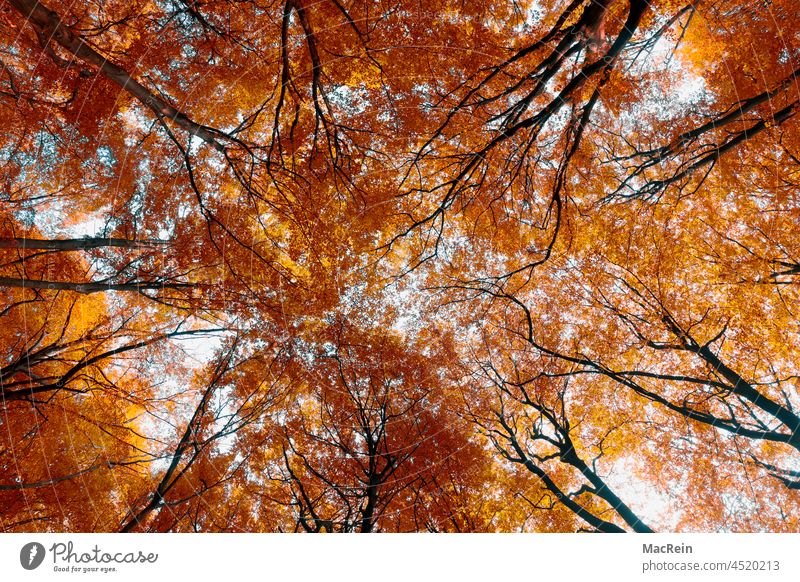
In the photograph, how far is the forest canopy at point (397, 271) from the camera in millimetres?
7598

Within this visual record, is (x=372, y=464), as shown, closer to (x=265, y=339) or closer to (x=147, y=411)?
(x=265, y=339)

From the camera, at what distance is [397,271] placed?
9.66m

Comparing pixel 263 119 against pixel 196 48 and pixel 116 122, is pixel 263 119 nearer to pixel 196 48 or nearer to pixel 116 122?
pixel 196 48

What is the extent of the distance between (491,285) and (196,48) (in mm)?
6581

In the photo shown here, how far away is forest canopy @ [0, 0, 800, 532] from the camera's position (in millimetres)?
7598

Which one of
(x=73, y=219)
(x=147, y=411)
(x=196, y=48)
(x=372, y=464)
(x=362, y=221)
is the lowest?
(x=372, y=464)

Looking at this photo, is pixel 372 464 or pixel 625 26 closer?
pixel 625 26

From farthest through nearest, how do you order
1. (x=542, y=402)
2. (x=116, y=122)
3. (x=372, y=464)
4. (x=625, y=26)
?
(x=542, y=402), (x=116, y=122), (x=372, y=464), (x=625, y=26)

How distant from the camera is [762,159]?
7.58m
